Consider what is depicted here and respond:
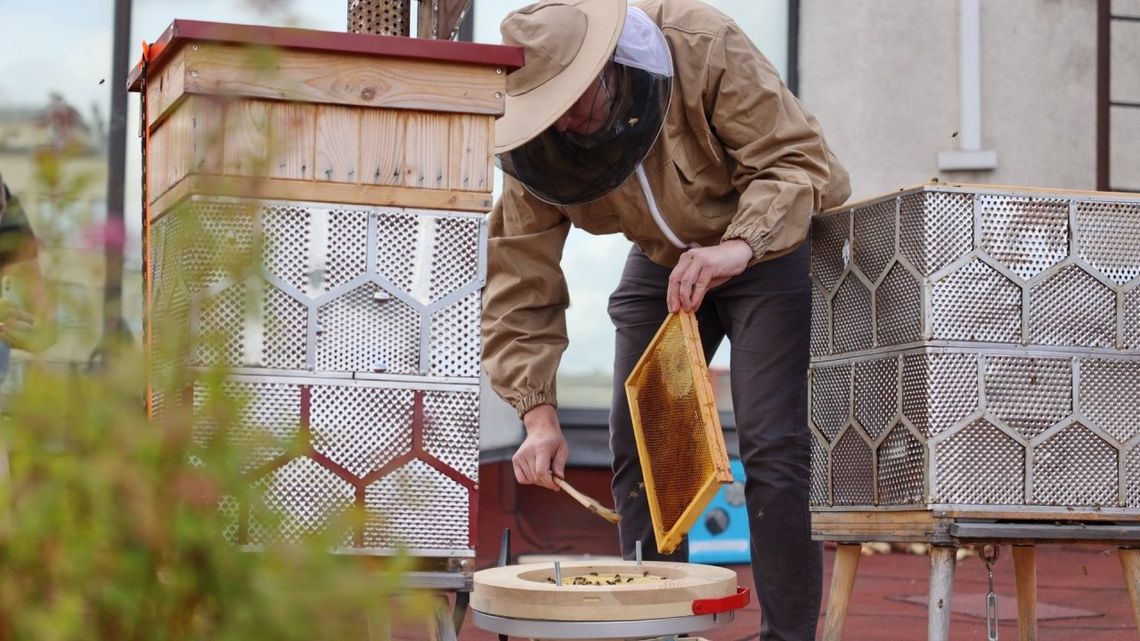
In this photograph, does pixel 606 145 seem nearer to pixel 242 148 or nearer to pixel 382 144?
pixel 382 144

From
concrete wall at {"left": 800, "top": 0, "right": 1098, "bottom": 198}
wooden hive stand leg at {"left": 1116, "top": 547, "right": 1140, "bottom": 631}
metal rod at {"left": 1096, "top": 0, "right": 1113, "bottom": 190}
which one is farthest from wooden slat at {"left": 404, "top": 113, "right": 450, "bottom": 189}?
metal rod at {"left": 1096, "top": 0, "right": 1113, "bottom": 190}

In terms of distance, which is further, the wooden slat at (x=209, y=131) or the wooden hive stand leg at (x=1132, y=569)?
the wooden hive stand leg at (x=1132, y=569)

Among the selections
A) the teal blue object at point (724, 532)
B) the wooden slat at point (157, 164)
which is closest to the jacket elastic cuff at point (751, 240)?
the wooden slat at point (157, 164)

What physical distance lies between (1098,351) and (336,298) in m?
1.72

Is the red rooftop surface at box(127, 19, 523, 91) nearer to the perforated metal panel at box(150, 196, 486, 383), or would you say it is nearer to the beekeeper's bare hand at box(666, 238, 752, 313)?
the perforated metal panel at box(150, 196, 486, 383)

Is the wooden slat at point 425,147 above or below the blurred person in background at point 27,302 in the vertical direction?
above

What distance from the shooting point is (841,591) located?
10.8 feet

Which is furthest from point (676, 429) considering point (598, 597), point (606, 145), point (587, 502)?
point (606, 145)

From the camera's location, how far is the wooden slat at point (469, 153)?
7.55 feet

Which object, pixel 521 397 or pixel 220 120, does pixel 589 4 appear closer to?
pixel 521 397

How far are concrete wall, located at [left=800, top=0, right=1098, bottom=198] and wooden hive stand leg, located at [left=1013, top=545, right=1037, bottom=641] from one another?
13.0 feet

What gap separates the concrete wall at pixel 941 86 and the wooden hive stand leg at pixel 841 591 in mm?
4063

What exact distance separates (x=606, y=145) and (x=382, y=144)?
721mm

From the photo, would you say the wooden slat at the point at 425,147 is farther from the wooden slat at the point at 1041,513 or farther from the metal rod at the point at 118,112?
the metal rod at the point at 118,112
